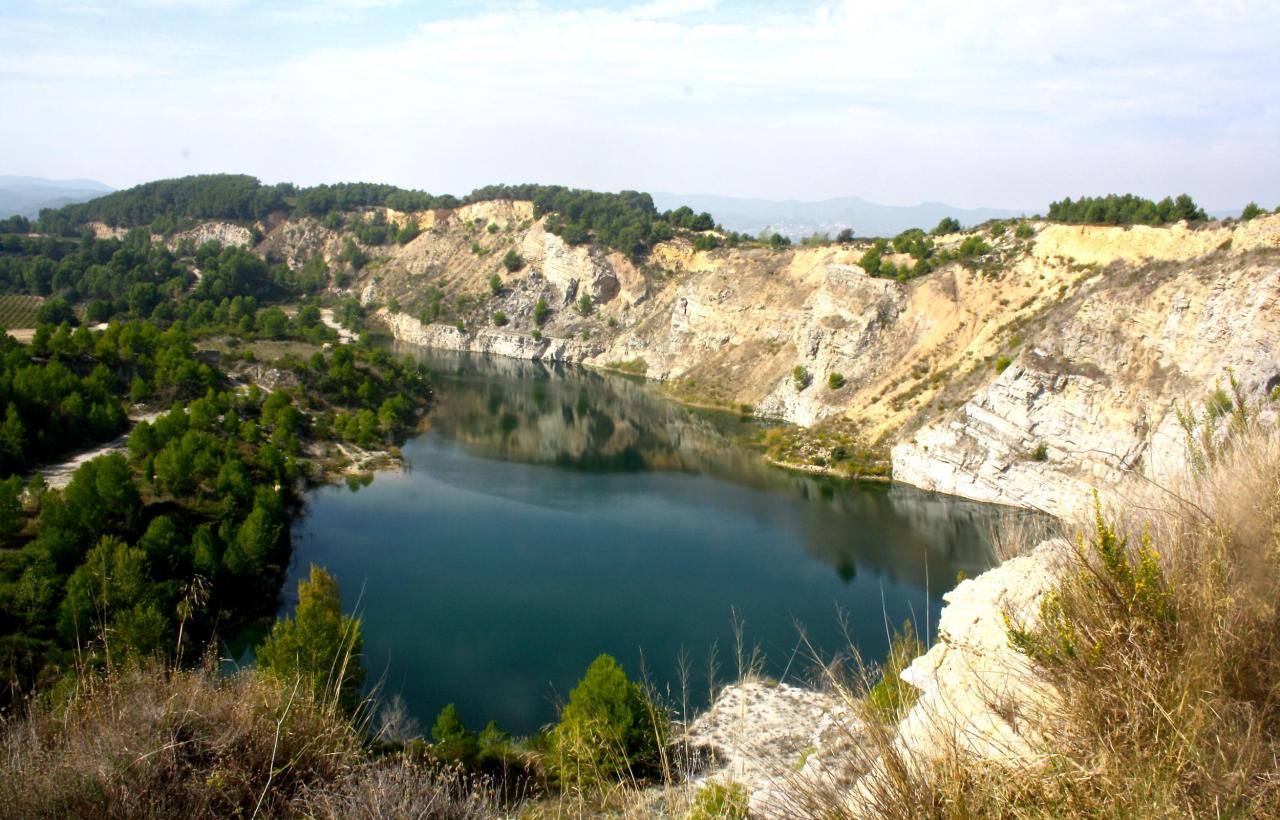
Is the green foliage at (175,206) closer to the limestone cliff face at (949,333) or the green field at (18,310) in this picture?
the limestone cliff face at (949,333)

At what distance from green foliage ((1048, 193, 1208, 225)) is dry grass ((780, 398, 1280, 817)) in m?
37.7

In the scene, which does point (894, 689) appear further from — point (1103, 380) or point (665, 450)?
point (665, 450)

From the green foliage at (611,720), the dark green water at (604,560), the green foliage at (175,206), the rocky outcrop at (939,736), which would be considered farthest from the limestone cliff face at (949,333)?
the green foliage at (175,206)

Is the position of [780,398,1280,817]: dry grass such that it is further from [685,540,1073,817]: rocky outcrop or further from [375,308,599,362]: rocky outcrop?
[375,308,599,362]: rocky outcrop

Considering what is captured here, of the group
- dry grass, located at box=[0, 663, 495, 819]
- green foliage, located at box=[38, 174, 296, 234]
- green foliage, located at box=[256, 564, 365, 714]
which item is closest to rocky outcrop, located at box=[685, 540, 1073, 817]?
dry grass, located at box=[0, 663, 495, 819]

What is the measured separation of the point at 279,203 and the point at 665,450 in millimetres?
74526

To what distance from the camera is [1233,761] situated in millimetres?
3566

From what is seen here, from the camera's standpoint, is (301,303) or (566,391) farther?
(301,303)

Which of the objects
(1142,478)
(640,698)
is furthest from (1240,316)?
(1142,478)

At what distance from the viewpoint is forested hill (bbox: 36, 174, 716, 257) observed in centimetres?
7806

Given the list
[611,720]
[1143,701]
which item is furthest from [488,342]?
[1143,701]

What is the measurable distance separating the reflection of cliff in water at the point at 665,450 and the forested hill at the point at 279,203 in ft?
61.3

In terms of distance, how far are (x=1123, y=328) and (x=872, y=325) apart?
15.1m

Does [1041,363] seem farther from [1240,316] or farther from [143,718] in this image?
[143,718]
